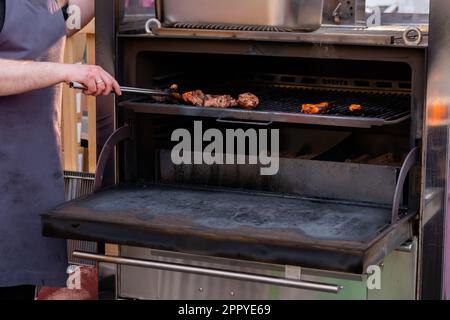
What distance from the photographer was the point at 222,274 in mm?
2281

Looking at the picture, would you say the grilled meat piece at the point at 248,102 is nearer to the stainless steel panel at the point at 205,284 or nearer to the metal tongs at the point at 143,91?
the metal tongs at the point at 143,91

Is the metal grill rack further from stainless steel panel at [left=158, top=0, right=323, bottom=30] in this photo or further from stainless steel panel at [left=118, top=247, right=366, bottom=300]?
stainless steel panel at [left=118, top=247, right=366, bottom=300]

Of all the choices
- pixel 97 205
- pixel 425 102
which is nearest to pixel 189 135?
pixel 97 205

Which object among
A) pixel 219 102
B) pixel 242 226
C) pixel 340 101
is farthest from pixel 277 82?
pixel 242 226

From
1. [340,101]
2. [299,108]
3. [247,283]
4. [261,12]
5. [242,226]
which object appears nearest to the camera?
[242,226]

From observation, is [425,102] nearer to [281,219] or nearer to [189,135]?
[281,219]

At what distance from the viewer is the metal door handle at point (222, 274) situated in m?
2.16

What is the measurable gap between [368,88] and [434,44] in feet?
1.86

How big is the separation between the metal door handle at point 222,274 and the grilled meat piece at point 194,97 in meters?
0.51

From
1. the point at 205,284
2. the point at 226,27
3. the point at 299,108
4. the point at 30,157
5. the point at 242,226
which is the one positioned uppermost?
the point at 226,27

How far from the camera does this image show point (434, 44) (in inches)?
88.4
